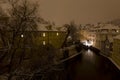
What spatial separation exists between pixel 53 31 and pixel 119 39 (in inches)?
415

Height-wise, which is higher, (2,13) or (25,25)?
(2,13)

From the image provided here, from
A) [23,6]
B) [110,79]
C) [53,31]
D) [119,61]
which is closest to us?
[23,6]

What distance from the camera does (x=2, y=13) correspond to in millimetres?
9141

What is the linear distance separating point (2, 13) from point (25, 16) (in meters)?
1.35

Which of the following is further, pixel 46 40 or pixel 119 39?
Answer: pixel 46 40

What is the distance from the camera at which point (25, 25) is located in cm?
Result: 820

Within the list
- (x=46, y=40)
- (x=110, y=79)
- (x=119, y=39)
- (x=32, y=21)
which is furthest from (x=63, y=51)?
(x=32, y=21)

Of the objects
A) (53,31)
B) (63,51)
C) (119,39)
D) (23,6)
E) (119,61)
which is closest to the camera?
(23,6)

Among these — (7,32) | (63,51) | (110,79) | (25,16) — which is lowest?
(110,79)

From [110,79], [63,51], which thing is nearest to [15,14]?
[110,79]

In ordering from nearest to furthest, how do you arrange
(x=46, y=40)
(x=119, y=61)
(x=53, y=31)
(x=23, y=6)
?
(x=23, y=6) → (x=119, y=61) → (x=46, y=40) → (x=53, y=31)

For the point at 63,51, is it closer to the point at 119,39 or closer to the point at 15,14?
the point at 119,39

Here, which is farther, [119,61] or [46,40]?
[46,40]

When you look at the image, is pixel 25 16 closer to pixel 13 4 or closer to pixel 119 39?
pixel 13 4
